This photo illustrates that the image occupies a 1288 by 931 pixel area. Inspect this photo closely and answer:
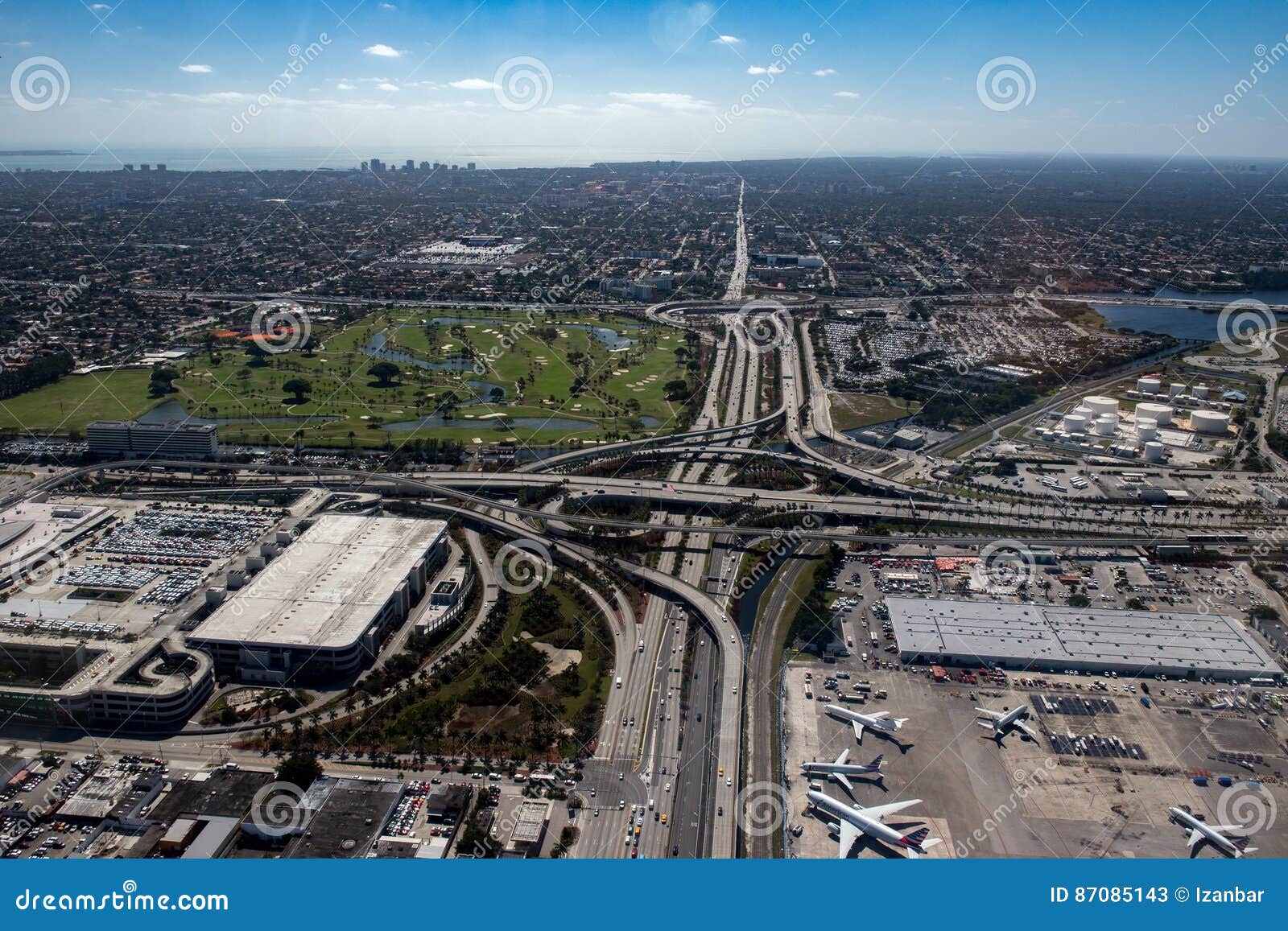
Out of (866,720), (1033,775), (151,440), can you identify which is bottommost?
(1033,775)

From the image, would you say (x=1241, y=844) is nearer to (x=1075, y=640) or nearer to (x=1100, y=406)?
(x=1075, y=640)

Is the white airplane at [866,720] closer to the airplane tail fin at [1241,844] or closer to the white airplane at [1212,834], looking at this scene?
the white airplane at [1212,834]

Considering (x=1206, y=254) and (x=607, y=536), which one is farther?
(x=1206, y=254)

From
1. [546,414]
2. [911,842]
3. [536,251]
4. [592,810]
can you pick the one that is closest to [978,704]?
[911,842]

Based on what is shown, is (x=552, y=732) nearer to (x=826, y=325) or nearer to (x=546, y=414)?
(x=546, y=414)

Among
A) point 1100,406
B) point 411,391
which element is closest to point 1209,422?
point 1100,406

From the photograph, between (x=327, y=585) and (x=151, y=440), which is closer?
(x=327, y=585)
